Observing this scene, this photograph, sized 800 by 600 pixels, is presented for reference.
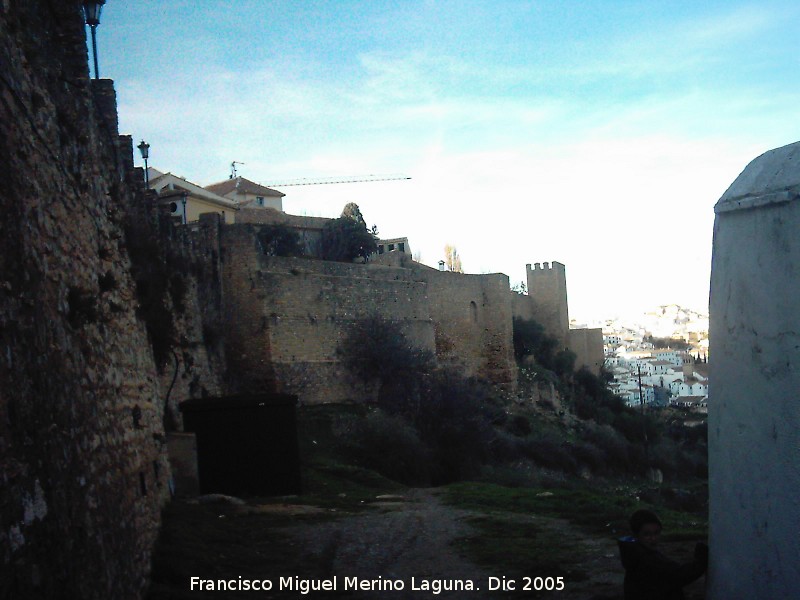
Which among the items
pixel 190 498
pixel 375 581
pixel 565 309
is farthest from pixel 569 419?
pixel 375 581

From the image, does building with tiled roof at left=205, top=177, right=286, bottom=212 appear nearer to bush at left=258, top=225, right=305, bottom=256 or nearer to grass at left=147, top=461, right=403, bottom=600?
bush at left=258, top=225, right=305, bottom=256

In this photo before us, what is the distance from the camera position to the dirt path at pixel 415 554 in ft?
25.0

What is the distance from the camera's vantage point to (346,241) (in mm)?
45781

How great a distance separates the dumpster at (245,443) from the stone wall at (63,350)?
11.0 ft

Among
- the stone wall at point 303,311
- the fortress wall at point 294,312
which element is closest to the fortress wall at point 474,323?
the stone wall at point 303,311

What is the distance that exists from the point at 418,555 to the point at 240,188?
4876 cm

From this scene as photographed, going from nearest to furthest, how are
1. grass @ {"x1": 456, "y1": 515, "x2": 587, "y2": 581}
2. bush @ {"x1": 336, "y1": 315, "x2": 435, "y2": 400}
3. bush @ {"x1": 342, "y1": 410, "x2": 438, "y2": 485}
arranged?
1. grass @ {"x1": 456, "y1": 515, "x2": 587, "y2": 581}
2. bush @ {"x1": 342, "y1": 410, "x2": 438, "y2": 485}
3. bush @ {"x1": 336, "y1": 315, "x2": 435, "y2": 400}

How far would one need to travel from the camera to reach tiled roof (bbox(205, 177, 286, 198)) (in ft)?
185

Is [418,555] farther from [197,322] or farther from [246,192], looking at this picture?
[246,192]

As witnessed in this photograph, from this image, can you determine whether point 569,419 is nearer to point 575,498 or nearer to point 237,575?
point 575,498

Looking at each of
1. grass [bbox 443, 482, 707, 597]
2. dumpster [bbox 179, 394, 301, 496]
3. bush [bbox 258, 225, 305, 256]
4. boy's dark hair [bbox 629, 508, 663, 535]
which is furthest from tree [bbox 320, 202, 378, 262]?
boy's dark hair [bbox 629, 508, 663, 535]

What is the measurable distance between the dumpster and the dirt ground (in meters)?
1.29

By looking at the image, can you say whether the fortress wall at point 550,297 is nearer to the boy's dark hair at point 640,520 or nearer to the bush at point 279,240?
the bush at point 279,240

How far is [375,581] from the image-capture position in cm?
821
